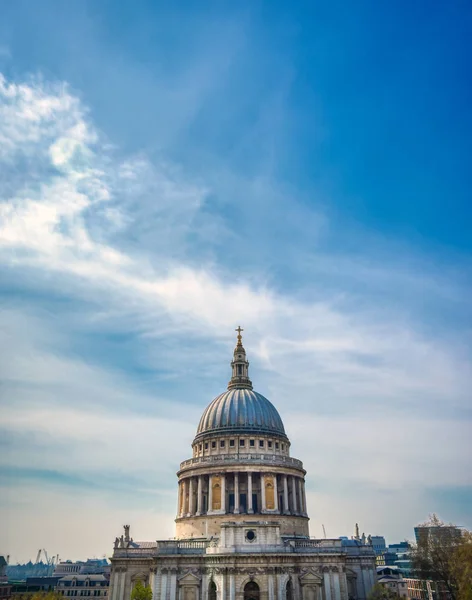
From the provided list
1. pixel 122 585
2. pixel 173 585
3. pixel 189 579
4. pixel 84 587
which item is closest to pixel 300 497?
pixel 189 579

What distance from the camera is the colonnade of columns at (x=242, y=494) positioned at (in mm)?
81688

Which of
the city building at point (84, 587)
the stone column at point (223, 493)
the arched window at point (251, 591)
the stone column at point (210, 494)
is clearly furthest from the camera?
the city building at point (84, 587)

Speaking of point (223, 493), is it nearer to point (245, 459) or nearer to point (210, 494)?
point (210, 494)

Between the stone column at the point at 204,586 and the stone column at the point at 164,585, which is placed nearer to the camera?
the stone column at the point at 204,586

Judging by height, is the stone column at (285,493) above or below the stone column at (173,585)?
above

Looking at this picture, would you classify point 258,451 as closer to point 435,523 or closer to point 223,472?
point 223,472

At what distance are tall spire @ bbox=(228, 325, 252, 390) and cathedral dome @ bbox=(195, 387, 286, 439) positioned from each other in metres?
3.32

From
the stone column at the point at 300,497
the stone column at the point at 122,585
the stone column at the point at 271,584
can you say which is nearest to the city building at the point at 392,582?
the stone column at the point at 300,497

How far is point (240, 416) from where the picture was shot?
93000 millimetres

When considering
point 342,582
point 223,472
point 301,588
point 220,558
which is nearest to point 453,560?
point 342,582

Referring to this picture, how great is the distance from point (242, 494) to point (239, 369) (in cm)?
2889

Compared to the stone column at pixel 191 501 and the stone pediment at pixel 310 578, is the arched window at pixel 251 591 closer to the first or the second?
the stone pediment at pixel 310 578

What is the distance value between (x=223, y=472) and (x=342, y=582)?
24.1 meters

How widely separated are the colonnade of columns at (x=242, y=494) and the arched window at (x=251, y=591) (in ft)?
48.9
